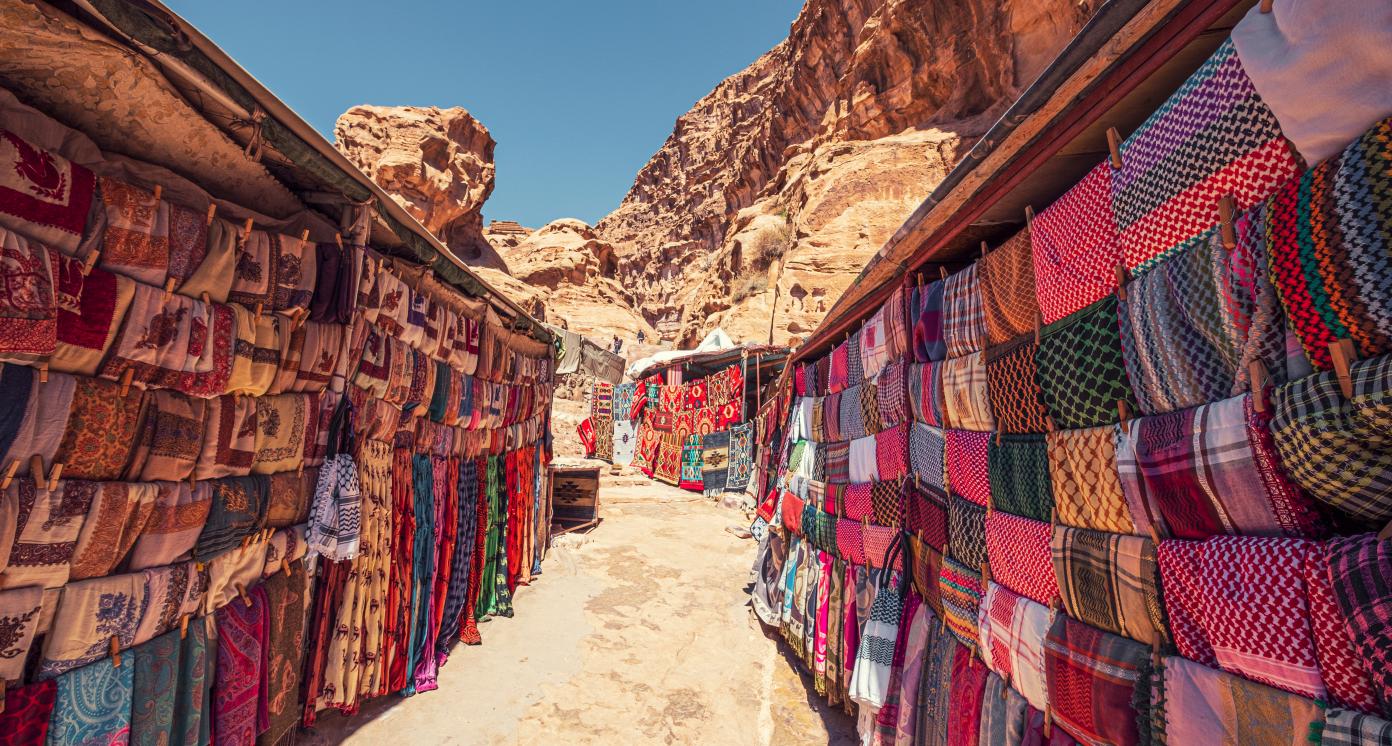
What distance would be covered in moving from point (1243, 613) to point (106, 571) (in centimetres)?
286

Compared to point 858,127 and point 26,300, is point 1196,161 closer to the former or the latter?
point 26,300

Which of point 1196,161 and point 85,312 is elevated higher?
point 1196,161

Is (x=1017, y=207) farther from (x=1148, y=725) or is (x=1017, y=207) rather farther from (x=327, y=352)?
(x=327, y=352)

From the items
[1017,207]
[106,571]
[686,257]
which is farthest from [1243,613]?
[686,257]

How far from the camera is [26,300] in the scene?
53.7 inches

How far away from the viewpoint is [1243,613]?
92cm

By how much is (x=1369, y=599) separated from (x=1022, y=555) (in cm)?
94

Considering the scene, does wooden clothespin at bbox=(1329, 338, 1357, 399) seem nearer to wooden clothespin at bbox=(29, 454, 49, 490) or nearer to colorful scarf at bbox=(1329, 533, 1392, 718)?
colorful scarf at bbox=(1329, 533, 1392, 718)

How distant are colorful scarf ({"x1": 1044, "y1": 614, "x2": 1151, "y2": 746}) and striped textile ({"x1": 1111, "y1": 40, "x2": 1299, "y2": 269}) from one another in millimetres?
889

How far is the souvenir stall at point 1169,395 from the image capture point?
760mm

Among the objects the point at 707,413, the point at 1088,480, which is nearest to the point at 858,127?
the point at 707,413

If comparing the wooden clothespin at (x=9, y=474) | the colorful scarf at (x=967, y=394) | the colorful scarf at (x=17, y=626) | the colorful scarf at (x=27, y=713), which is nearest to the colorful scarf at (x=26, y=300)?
the wooden clothespin at (x=9, y=474)

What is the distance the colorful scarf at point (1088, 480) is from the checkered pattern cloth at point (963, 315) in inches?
20.2

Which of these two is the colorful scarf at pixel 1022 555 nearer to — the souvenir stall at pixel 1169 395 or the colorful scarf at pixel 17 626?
the souvenir stall at pixel 1169 395
